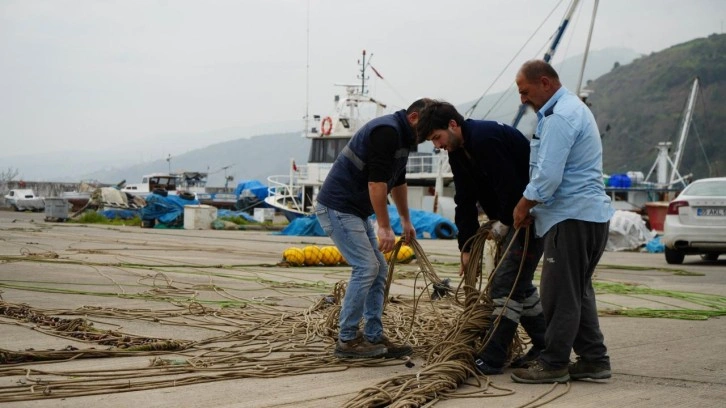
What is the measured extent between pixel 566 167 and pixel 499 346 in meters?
1.16

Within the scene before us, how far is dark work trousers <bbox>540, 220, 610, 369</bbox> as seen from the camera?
4723 millimetres

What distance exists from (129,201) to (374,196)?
38.5 meters

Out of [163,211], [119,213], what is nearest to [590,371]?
[163,211]

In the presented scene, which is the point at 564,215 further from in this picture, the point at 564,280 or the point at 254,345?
the point at 254,345

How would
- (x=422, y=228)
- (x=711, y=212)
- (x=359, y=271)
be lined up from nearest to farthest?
1. (x=359, y=271)
2. (x=711, y=212)
3. (x=422, y=228)

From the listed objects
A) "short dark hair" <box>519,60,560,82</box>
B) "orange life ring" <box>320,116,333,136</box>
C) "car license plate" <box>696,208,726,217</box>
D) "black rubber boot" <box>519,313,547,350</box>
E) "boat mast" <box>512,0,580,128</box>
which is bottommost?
"black rubber boot" <box>519,313,547,350</box>

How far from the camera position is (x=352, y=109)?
129 ft

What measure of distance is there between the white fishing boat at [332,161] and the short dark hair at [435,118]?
3231 cm

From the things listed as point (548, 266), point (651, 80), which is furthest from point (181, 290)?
point (651, 80)

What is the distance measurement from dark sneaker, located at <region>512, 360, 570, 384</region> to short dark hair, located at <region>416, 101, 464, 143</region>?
1.54 meters

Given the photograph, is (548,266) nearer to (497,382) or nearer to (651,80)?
(497,382)

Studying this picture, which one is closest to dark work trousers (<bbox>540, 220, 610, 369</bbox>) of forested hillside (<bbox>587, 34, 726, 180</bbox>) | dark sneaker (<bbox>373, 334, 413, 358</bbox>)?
dark sneaker (<bbox>373, 334, 413, 358</bbox>)

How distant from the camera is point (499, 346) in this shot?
5074 millimetres

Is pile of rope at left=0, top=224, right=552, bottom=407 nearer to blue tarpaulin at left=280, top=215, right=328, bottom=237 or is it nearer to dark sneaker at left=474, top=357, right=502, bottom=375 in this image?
dark sneaker at left=474, top=357, right=502, bottom=375
